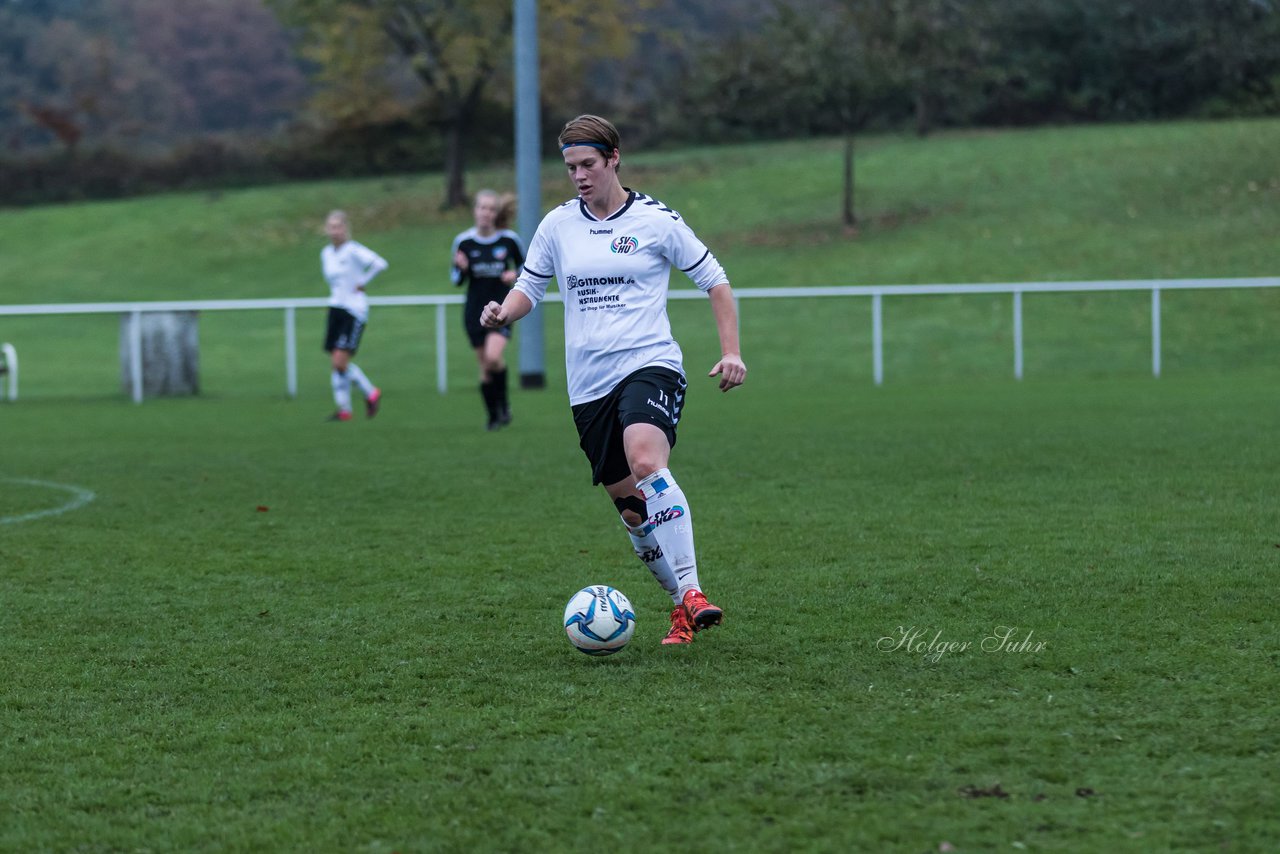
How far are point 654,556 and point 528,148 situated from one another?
15.9 m

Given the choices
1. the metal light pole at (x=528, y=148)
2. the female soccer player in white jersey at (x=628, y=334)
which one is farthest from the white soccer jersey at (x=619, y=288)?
the metal light pole at (x=528, y=148)

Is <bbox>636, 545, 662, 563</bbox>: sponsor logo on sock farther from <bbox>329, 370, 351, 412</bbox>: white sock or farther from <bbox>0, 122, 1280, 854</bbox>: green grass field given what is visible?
<bbox>329, 370, 351, 412</bbox>: white sock

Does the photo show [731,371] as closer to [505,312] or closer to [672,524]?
[672,524]

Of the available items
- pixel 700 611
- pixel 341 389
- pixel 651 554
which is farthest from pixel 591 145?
pixel 341 389

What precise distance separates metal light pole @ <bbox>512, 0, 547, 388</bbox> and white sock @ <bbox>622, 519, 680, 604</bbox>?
48.3 ft

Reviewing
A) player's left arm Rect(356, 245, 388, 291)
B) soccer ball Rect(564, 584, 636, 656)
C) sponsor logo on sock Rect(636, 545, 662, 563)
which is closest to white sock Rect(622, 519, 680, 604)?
sponsor logo on sock Rect(636, 545, 662, 563)

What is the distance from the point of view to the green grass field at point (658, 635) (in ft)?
12.8

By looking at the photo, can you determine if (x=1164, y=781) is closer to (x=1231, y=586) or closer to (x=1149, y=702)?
(x=1149, y=702)

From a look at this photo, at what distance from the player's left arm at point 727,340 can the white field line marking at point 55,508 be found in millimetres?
5304

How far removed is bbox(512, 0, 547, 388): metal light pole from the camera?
68.8ft

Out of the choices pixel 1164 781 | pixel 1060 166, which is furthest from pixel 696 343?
pixel 1164 781

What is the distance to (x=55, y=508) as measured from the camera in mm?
10164

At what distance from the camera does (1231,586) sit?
657cm

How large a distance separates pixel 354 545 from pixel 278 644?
2477mm
